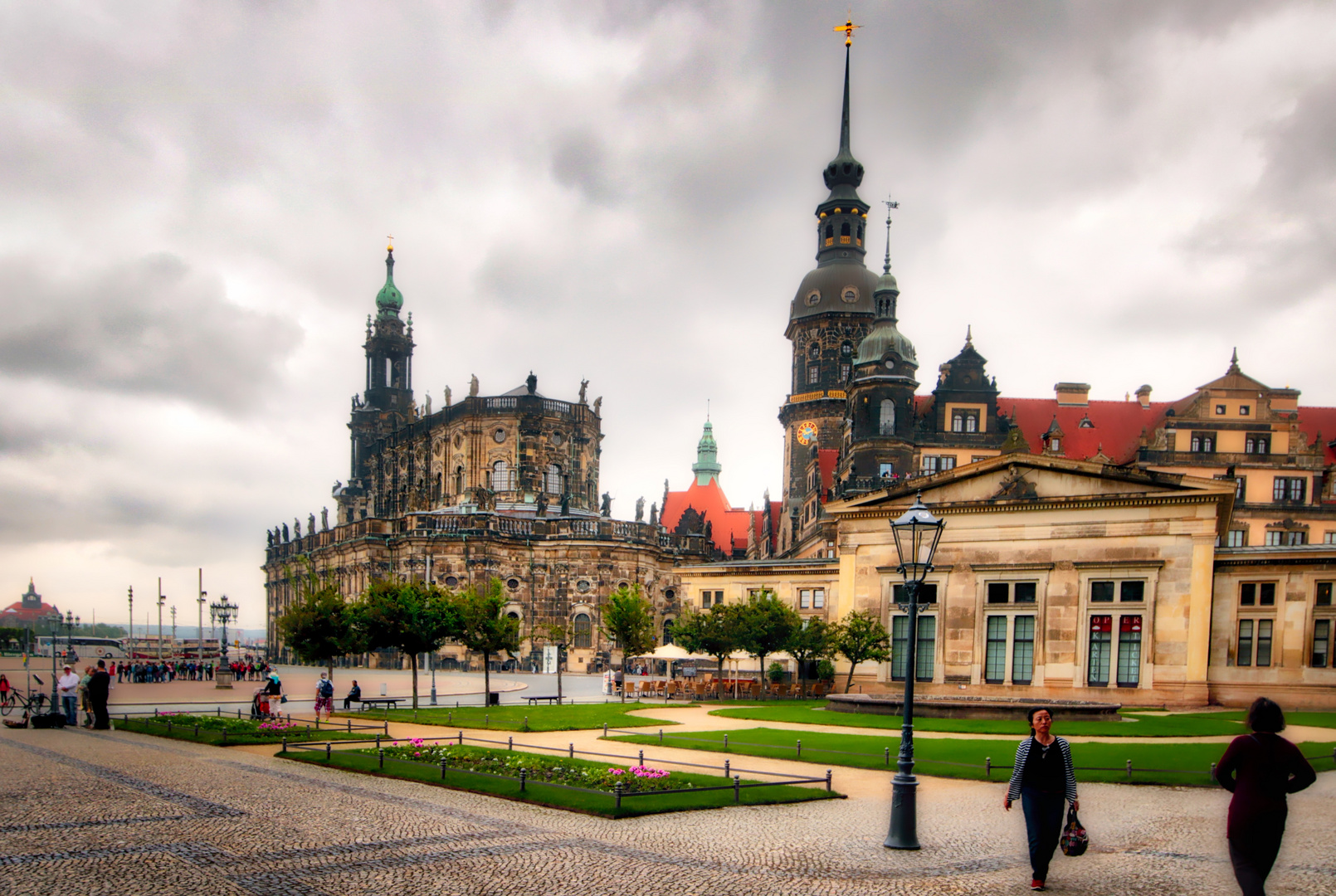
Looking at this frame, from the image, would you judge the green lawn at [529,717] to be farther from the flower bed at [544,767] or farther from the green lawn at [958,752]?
the flower bed at [544,767]

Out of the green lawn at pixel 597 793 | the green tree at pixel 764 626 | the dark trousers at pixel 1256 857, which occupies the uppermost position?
the green tree at pixel 764 626

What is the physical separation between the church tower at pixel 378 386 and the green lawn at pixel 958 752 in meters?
85.4

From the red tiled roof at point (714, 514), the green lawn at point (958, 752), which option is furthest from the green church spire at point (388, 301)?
the green lawn at point (958, 752)

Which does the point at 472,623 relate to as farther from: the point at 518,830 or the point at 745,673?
the point at 518,830

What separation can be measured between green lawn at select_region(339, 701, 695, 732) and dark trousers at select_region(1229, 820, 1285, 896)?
20.6 m

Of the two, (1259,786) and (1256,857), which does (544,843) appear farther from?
(1259,786)

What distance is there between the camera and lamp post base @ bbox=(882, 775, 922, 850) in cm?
1386

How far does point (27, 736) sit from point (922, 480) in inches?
1284

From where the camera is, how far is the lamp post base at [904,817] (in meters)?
13.9

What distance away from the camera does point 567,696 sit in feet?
151

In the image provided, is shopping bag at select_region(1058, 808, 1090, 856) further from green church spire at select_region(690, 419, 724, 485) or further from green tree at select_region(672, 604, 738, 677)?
green church spire at select_region(690, 419, 724, 485)

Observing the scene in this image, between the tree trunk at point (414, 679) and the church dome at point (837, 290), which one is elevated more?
the church dome at point (837, 290)

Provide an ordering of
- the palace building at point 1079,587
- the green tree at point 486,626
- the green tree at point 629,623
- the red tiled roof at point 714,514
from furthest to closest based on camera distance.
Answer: the red tiled roof at point 714,514
the green tree at point 629,623
the green tree at point 486,626
the palace building at point 1079,587

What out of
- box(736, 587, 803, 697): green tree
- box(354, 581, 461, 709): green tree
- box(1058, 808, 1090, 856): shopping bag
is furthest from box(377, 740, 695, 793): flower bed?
box(736, 587, 803, 697): green tree
